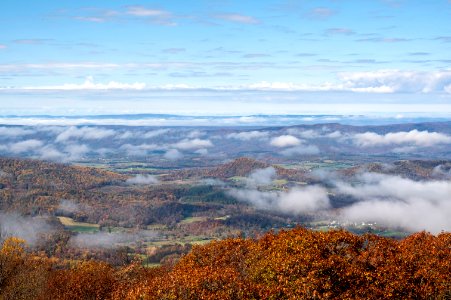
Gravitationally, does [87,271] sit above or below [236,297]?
below

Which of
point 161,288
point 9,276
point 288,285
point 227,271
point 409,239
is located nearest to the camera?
point 161,288

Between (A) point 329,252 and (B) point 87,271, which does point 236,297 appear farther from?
(B) point 87,271

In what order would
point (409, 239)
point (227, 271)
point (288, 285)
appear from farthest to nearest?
point (409, 239) < point (227, 271) < point (288, 285)

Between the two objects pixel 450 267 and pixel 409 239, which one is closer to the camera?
pixel 450 267

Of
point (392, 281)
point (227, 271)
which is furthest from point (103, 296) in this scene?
point (392, 281)

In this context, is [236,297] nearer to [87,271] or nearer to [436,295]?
[436,295]

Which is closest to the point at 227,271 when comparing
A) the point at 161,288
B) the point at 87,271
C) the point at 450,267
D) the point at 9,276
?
the point at 161,288
